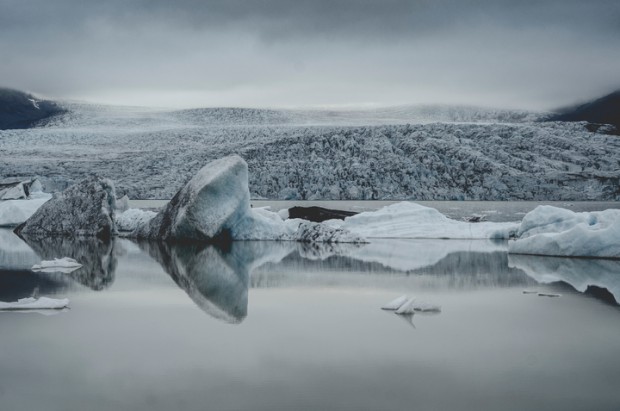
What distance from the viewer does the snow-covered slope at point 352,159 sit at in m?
31.6

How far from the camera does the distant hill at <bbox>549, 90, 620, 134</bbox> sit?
64.5 m

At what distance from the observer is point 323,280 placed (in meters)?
6.14

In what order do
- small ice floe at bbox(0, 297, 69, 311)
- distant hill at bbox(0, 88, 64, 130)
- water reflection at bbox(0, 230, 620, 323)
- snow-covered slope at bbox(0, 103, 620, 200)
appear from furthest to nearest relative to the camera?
distant hill at bbox(0, 88, 64, 130) < snow-covered slope at bbox(0, 103, 620, 200) < water reflection at bbox(0, 230, 620, 323) < small ice floe at bbox(0, 297, 69, 311)

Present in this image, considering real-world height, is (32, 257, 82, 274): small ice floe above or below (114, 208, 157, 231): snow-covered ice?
above

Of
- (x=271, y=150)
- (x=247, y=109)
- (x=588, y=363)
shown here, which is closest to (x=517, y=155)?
(x=271, y=150)

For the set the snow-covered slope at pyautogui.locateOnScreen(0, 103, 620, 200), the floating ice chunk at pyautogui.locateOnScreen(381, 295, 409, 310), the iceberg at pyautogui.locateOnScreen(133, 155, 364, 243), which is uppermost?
the floating ice chunk at pyautogui.locateOnScreen(381, 295, 409, 310)

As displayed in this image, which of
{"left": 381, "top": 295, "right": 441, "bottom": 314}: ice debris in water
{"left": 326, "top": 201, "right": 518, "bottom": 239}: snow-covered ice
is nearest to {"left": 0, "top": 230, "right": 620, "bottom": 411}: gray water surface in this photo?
{"left": 381, "top": 295, "right": 441, "bottom": 314}: ice debris in water

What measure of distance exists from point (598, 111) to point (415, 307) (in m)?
70.8

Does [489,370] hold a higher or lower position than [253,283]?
higher

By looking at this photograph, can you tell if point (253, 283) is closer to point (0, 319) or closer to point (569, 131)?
point (0, 319)

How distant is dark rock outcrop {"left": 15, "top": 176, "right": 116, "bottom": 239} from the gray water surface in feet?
19.1

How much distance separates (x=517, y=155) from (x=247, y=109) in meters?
19.2

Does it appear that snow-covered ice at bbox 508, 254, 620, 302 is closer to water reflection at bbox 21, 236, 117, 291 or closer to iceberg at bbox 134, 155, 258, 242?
water reflection at bbox 21, 236, 117, 291

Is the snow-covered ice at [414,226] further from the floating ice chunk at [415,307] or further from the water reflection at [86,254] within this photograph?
the floating ice chunk at [415,307]
